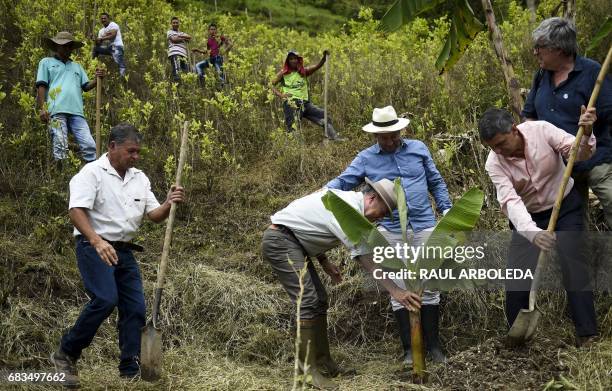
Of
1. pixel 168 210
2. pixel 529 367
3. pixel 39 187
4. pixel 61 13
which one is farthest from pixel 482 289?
pixel 61 13

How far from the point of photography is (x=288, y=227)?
16.0ft

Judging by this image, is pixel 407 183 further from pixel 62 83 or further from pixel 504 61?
pixel 62 83

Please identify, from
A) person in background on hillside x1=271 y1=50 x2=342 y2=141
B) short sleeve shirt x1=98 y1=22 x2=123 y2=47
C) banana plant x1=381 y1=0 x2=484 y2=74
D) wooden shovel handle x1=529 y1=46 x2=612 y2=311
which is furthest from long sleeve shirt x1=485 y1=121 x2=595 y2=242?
short sleeve shirt x1=98 y1=22 x2=123 y2=47

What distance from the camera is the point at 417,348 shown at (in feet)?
14.9

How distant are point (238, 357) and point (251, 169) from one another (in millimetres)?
3796

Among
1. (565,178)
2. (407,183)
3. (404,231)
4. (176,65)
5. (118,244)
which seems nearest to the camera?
(565,178)

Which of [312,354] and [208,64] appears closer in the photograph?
[312,354]

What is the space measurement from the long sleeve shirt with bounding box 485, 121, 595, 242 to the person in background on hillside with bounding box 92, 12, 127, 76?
8.09 metres

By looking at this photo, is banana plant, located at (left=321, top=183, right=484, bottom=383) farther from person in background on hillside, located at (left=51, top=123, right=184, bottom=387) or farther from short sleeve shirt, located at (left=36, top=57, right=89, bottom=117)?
short sleeve shirt, located at (left=36, top=57, right=89, bottom=117)

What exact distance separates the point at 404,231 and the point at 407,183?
764 mm

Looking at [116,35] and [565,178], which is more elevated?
[116,35]

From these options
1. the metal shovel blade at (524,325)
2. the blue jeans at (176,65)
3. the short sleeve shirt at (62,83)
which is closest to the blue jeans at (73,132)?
the short sleeve shirt at (62,83)

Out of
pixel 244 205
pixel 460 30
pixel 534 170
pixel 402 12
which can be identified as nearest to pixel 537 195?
pixel 534 170

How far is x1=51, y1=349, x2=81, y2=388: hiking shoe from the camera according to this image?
485 centimetres
